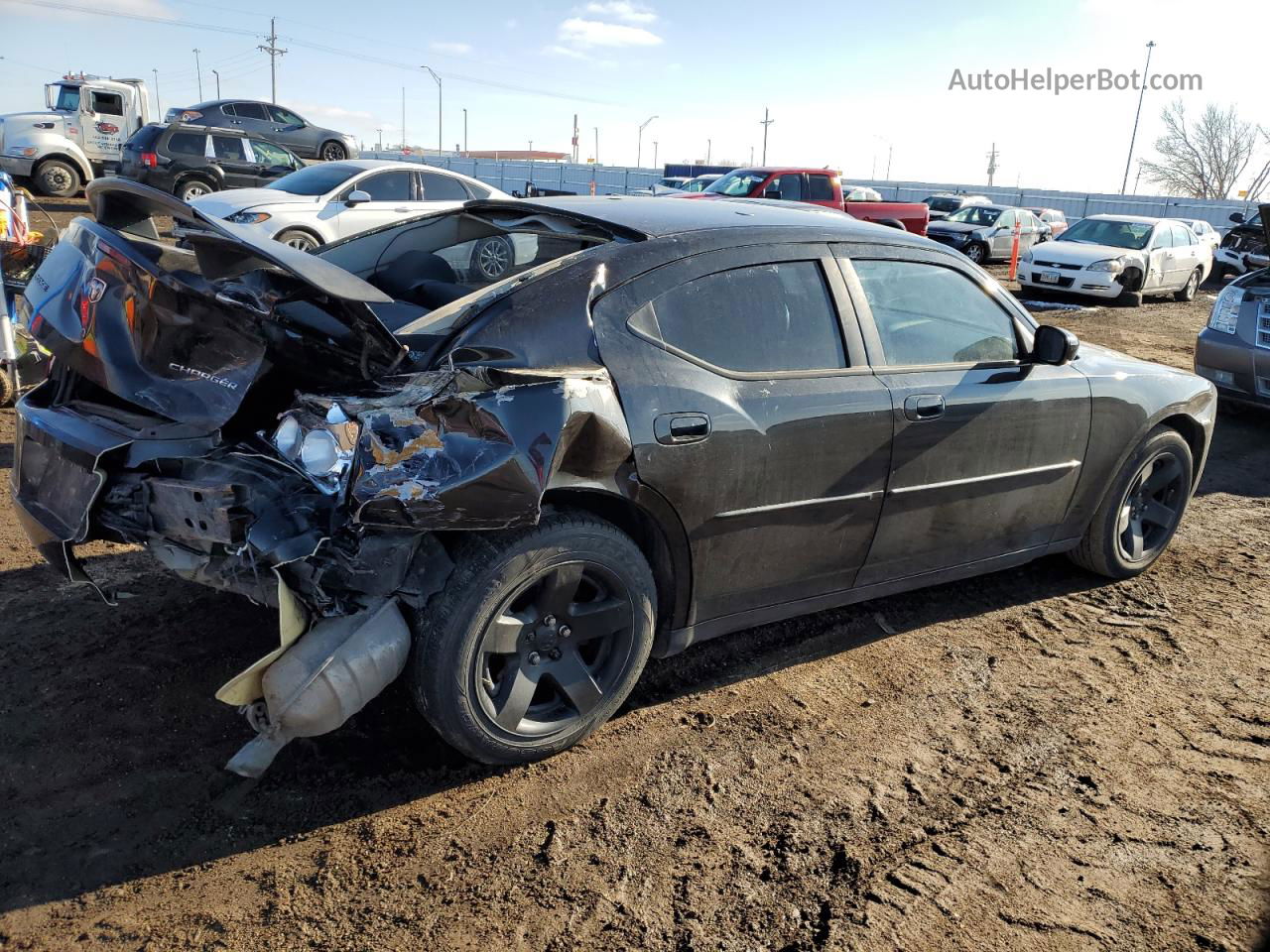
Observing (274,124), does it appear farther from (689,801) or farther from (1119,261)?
(689,801)

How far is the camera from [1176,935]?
98.9 inches

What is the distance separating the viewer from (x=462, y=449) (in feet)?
8.64

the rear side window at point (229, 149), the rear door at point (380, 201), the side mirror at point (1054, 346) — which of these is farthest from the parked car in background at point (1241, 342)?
the rear side window at point (229, 149)

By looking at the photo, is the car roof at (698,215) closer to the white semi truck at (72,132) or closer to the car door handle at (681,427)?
the car door handle at (681,427)

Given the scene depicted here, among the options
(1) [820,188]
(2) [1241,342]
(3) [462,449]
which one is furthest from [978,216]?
(3) [462,449]

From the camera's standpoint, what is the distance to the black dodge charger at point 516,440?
8.74 ft

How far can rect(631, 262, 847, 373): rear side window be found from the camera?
3.17 meters

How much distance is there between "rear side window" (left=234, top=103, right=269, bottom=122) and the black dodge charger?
23.2 metres

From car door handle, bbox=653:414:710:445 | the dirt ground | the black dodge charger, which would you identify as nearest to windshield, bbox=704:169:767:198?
the black dodge charger

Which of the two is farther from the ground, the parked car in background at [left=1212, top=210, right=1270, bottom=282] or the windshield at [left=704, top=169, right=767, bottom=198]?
the windshield at [left=704, top=169, right=767, bottom=198]

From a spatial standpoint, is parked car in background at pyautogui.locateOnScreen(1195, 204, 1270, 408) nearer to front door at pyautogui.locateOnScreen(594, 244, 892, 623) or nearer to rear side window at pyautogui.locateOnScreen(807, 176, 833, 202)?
front door at pyautogui.locateOnScreen(594, 244, 892, 623)

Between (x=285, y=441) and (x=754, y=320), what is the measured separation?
1.62 metres

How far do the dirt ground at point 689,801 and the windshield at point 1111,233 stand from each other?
14.8 metres

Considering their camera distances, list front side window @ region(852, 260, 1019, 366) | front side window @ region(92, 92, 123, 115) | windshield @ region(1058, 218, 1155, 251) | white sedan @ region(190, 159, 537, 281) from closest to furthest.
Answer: front side window @ region(852, 260, 1019, 366), white sedan @ region(190, 159, 537, 281), windshield @ region(1058, 218, 1155, 251), front side window @ region(92, 92, 123, 115)
